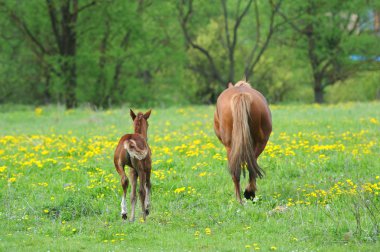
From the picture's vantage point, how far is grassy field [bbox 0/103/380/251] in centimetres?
740

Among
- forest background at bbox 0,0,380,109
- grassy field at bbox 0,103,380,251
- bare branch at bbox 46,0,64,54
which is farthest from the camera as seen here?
forest background at bbox 0,0,380,109

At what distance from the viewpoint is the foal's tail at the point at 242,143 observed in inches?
Answer: 357

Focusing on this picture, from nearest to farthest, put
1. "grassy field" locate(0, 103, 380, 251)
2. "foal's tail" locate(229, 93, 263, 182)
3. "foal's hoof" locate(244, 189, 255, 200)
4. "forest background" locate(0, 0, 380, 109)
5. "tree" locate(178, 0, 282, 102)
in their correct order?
"grassy field" locate(0, 103, 380, 251), "foal's tail" locate(229, 93, 263, 182), "foal's hoof" locate(244, 189, 255, 200), "forest background" locate(0, 0, 380, 109), "tree" locate(178, 0, 282, 102)

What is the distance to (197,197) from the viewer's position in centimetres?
977

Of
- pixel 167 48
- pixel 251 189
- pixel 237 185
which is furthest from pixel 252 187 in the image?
pixel 167 48

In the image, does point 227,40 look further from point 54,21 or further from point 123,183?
point 123,183

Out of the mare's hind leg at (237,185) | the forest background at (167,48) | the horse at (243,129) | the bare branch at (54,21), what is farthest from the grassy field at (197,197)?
the bare branch at (54,21)

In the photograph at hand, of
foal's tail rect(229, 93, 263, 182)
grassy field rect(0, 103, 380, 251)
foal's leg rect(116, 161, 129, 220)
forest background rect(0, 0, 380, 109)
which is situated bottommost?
grassy field rect(0, 103, 380, 251)

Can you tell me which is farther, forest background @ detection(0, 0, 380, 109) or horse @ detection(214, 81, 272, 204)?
forest background @ detection(0, 0, 380, 109)

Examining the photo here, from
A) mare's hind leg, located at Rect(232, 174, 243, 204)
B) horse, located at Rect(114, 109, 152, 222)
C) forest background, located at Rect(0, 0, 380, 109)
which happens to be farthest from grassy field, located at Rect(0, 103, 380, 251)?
forest background, located at Rect(0, 0, 380, 109)

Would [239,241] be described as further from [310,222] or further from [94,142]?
[94,142]

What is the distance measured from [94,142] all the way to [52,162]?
3.10m

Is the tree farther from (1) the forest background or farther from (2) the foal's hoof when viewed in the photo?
(2) the foal's hoof

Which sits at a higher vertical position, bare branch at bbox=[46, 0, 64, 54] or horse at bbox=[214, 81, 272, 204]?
bare branch at bbox=[46, 0, 64, 54]
